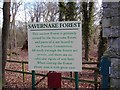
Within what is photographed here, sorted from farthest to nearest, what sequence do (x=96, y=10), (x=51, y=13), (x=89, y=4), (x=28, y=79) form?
(x=51, y=13) → (x=96, y=10) → (x=89, y=4) → (x=28, y=79)

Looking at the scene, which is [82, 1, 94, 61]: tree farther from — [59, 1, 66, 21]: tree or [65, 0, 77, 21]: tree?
[59, 1, 66, 21]: tree

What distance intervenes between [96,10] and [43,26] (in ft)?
74.4

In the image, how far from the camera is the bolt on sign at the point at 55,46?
6199 mm

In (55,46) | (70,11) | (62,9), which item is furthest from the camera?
(62,9)

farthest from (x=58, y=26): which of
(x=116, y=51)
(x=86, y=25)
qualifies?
(x=86, y=25)

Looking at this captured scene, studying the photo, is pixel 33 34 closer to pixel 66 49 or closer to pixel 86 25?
pixel 66 49

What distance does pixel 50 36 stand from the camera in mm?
6367

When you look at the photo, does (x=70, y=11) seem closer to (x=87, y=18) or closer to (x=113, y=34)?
(x=87, y=18)

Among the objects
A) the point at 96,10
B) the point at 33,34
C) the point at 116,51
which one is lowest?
the point at 116,51

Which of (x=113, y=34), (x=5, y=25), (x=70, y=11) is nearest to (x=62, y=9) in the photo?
(x=70, y=11)

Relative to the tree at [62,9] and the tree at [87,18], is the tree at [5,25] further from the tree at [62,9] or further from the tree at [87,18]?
the tree at [87,18]

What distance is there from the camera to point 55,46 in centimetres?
631

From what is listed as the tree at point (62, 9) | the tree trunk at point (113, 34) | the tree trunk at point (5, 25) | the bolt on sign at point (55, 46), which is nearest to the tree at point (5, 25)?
the tree trunk at point (5, 25)

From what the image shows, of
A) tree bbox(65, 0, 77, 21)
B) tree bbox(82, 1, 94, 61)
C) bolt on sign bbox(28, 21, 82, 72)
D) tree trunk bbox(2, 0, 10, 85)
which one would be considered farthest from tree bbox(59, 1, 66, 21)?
bolt on sign bbox(28, 21, 82, 72)
